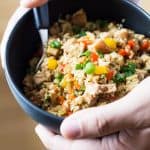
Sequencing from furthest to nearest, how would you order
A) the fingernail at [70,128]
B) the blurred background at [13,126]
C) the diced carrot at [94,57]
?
the blurred background at [13,126], the diced carrot at [94,57], the fingernail at [70,128]

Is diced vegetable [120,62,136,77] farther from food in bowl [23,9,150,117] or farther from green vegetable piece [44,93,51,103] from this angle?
green vegetable piece [44,93,51,103]

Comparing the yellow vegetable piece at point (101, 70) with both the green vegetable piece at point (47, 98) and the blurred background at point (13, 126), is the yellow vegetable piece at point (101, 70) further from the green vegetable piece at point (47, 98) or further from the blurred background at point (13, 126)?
the blurred background at point (13, 126)

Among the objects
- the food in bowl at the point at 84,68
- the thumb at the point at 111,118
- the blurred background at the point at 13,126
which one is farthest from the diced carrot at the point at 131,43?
the blurred background at the point at 13,126

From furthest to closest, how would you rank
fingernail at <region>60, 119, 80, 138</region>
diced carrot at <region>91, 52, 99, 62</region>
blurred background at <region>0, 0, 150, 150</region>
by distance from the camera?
blurred background at <region>0, 0, 150, 150</region> → diced carrot at <region>91, 52, 99, 62</region> → fingernail at <region>60, 119, 80, 138</region>

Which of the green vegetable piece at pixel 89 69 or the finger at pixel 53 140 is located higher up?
the green vegetable piece at pixel 89 69

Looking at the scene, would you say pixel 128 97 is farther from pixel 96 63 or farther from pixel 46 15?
pixel 46 15

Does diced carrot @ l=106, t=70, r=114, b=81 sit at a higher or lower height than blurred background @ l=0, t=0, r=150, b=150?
higher

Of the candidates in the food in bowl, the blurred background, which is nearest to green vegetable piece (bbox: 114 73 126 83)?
the food in bowl
